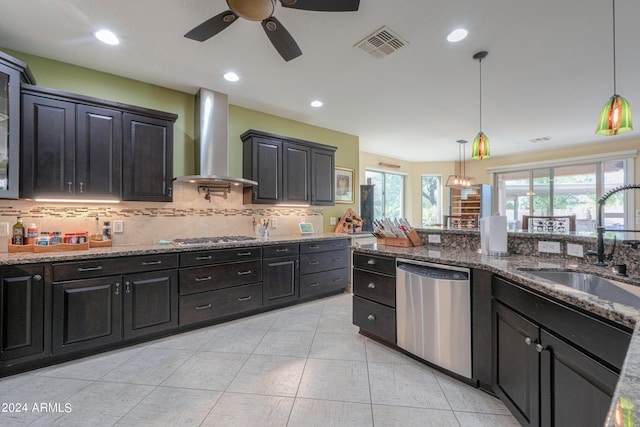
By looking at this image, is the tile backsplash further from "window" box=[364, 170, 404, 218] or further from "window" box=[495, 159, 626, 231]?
"window" box=[495, 159, 626, 231]

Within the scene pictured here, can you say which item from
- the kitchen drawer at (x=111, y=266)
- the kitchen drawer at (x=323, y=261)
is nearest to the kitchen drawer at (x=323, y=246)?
the kitchen drawer at (x=323, y=261)

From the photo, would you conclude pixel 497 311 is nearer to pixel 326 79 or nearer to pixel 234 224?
pixel 326 79

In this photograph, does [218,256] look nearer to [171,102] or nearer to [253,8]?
[171,102]

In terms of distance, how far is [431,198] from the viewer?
776 centimetres

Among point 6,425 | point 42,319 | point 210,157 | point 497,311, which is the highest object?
point 210,157

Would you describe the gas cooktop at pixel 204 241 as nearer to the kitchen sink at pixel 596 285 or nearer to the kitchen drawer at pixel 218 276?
the kitchen drawer at pixel 218 276

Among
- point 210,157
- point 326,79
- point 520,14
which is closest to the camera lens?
point 520,14

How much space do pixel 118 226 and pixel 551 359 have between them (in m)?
3.67

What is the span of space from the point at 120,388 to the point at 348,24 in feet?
10.4

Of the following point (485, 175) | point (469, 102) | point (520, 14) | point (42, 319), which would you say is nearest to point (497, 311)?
point (520, 14)

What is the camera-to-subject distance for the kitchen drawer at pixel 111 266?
7.22ft

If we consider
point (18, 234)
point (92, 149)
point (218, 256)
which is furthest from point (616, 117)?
point (18, 234)

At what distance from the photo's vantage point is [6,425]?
1.59m

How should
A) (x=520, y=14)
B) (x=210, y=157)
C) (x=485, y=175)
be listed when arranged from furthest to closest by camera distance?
(x=485, y=175) < (x=210, y=157) < (x=520, y=14)
